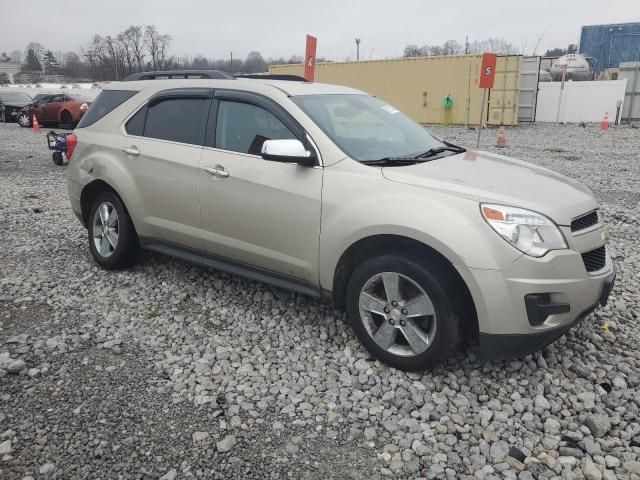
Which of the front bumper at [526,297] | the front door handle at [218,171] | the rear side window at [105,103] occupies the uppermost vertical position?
the rear side window at [105,103]

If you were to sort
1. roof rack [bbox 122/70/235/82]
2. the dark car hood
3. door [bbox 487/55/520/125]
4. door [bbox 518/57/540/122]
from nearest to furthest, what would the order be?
roof rack [bbox 122/70/235/82], door [bbox 487/55/520/125], door [bbox 518/57/540/122], the dark car hood

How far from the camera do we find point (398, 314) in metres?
3.19

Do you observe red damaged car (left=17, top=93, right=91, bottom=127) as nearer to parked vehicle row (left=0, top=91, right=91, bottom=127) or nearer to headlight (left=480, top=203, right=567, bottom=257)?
parked vehicle row (left=0, top=91, right=91, bottom=127)

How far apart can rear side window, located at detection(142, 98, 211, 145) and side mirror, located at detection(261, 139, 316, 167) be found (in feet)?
3.27

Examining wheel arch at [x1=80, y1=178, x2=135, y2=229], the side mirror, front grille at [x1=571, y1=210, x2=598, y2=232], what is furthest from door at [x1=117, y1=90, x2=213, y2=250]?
front grille at [x1=571, y1=210, x2=598, y2=232]

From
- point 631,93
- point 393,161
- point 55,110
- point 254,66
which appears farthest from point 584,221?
point 254,66

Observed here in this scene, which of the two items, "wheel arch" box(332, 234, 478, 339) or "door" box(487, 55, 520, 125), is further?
"door" box(487, 55, 520, 125)

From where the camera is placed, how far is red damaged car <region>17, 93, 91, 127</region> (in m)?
20.3

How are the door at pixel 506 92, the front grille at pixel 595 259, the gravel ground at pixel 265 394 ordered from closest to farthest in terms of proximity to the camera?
the gravel ground at pixel 265 394
the front grille at pixel 595 259
the door at pixel 506 92

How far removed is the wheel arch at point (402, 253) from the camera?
3025mm

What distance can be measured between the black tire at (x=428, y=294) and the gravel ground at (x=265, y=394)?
0.12 m

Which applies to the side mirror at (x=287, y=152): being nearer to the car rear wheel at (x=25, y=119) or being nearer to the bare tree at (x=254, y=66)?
the car rear wheel at (x=25, y=119)

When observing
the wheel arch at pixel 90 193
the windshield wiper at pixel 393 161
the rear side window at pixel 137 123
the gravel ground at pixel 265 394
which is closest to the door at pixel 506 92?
the gravel ground at pixel 265 394

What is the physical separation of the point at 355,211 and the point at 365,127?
3.23ft
